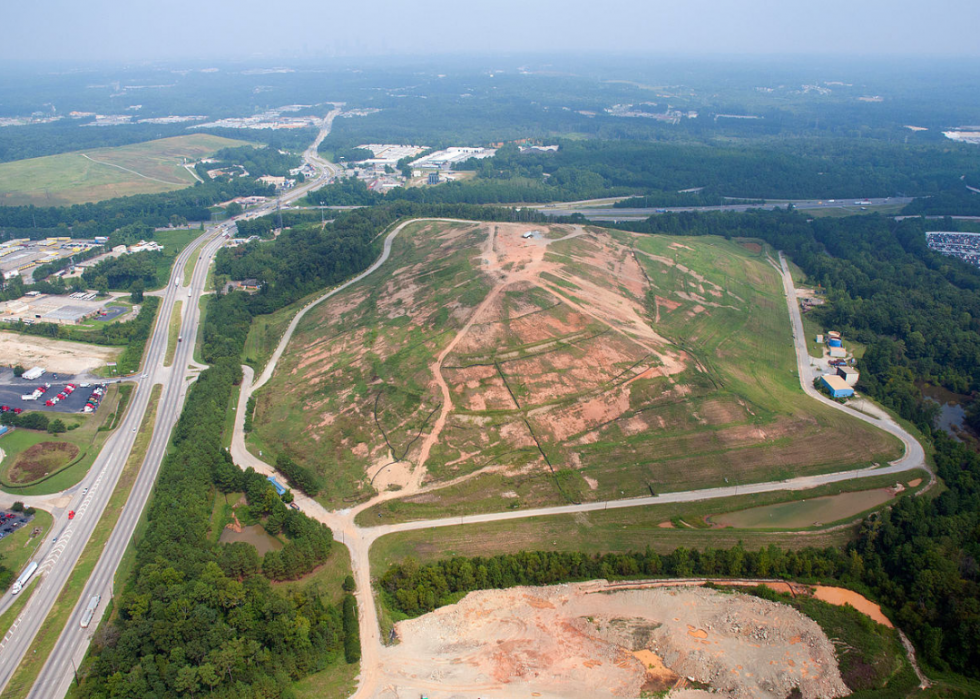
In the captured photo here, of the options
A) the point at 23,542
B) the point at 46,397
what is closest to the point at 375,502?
the point at 23,542

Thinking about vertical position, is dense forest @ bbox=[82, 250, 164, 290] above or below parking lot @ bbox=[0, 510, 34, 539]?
above

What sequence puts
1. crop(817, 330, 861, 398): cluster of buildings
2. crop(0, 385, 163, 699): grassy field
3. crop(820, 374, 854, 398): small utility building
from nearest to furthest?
crop(0, 385, 163, 699): grassy field → crop(820, 374, 854, 398): small utility building → crop(817, 330, 861, 398): cluster of buildings

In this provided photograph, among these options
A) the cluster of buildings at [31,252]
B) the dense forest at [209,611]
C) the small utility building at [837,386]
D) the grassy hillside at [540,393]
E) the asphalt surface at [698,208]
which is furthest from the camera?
the asphalt surface at [698,208]

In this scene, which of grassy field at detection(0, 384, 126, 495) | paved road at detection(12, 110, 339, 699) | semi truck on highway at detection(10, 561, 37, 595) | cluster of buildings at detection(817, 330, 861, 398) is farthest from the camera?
cluster of buildings at detection(817, 330, 861, 398)

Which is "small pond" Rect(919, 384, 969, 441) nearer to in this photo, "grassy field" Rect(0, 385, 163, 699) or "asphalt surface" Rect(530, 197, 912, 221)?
"asphalt surface" Rect(530, 197, 912, 221)

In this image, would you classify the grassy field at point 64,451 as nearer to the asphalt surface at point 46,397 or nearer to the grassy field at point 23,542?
the asphalt surface at point 46,397

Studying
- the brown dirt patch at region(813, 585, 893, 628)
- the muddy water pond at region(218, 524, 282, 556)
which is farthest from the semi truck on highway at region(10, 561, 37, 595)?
the brown dirt patch at region(813, 585, 893, 628)

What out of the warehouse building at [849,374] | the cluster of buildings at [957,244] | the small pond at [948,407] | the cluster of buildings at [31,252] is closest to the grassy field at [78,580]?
the cluster of buildings at [31,252]
